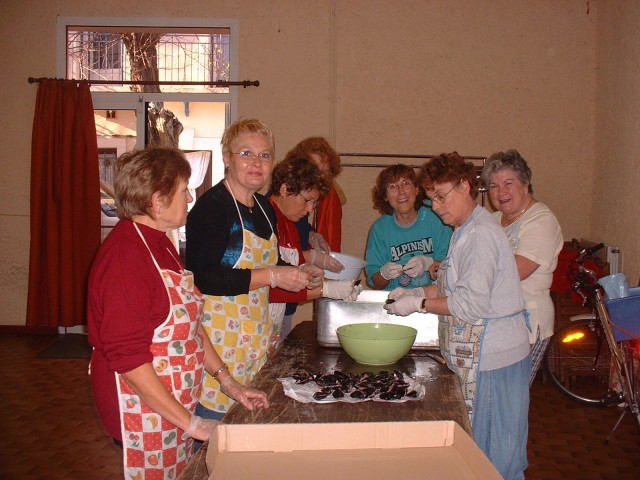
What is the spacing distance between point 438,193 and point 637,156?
9.42ft

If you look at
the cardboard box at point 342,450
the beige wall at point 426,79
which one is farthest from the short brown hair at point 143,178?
the beige wall at point 426,79

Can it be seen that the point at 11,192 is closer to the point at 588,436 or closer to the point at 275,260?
the point at 275,260

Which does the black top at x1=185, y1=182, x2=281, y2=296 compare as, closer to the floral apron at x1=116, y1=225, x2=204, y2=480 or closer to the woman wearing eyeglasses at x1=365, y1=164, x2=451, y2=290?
the floral apron at x1=116, y1=225, x2=204, y2=480

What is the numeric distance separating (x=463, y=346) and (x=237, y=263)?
0.70 meters

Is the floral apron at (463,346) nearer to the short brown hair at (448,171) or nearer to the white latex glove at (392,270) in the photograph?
the short brown hair at (448,171)

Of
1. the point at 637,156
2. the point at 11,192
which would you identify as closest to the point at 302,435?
the point at 637,156

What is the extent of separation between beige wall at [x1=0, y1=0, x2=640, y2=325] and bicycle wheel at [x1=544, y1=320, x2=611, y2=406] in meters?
1.26

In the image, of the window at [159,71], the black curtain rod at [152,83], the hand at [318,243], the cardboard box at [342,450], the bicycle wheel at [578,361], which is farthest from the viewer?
the window at [159,71]

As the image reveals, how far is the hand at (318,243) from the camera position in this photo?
9.28 ft

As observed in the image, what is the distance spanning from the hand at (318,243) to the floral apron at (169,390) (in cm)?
127

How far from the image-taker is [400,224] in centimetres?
306

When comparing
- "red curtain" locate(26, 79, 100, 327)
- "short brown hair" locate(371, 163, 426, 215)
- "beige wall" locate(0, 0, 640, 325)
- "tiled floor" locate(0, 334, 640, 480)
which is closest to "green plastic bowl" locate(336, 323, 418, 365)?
"short brown hair" locate(371, 163, 426, 215)

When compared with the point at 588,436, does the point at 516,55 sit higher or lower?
higher

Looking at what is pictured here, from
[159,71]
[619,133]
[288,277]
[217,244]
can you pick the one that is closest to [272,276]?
[288,277]
